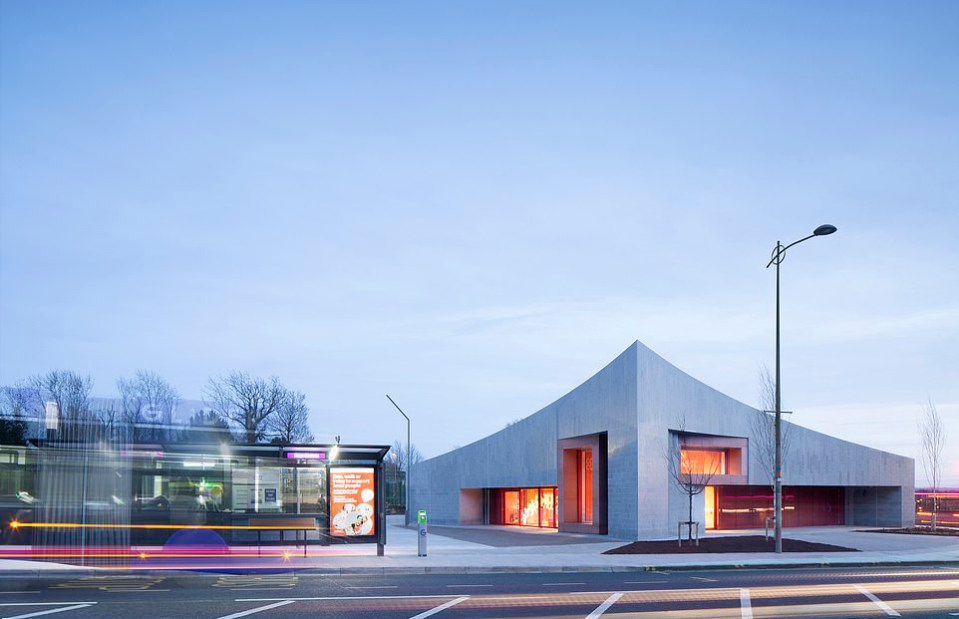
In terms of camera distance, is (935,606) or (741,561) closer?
(935,606)

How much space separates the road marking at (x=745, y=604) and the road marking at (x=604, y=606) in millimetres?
2243

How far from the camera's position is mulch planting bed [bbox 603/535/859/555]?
28.6 metres

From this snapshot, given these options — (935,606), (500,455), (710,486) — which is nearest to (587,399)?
(710,486)

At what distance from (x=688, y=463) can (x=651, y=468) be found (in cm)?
337

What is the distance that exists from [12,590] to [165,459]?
10.1 m

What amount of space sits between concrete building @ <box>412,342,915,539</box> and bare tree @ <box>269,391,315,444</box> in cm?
2030

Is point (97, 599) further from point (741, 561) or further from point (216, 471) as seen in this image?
point (741, 561)

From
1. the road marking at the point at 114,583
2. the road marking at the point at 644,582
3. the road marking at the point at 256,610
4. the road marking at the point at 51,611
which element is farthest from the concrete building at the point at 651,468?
the road marking at the point at 51,611

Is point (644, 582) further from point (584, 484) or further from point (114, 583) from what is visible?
point (584, 484)

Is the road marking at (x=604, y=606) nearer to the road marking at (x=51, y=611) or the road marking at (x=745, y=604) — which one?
the road marking at (x=745, y=604)

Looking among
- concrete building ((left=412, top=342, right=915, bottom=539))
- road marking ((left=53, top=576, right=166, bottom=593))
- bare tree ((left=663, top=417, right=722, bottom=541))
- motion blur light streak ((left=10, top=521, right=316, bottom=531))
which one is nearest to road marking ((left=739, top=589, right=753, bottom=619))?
road marking ((left=53, top=576, right=166, bottom=593))

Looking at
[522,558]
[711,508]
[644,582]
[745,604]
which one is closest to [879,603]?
[745,604]

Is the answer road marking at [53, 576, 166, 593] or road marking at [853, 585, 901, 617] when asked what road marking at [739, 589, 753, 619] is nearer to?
road marking at [853, 585, 901, 617]

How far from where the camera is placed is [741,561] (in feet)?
82.5
